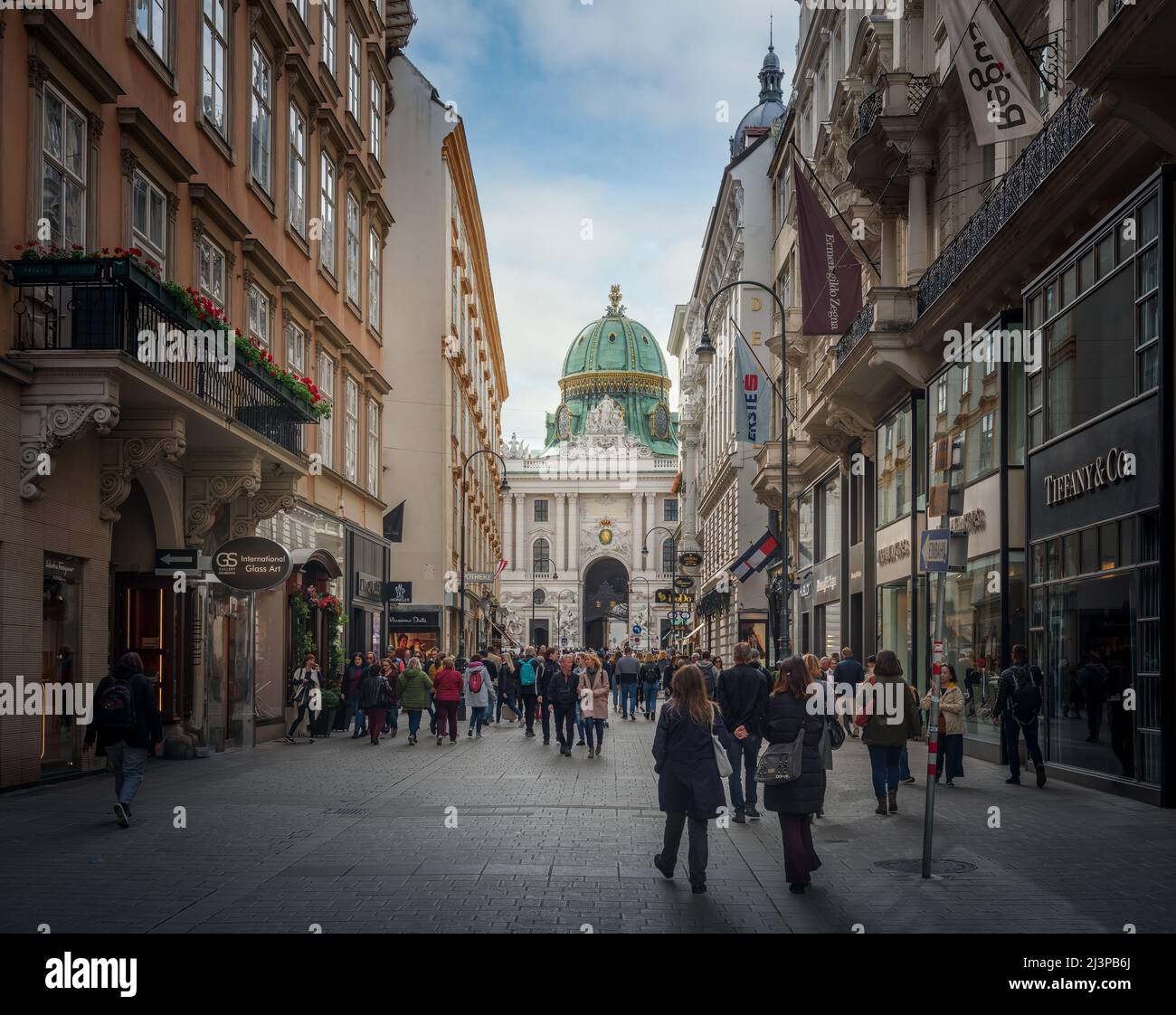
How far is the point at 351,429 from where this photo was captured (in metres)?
33.3

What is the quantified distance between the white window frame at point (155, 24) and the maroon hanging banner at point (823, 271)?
429 inches

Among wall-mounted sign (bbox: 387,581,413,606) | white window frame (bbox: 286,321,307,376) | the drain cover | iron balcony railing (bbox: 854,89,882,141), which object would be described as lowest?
the drain cover

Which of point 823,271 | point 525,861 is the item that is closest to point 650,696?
point 823,271

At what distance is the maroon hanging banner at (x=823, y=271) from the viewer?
26141mm

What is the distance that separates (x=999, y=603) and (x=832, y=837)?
9.27 meters

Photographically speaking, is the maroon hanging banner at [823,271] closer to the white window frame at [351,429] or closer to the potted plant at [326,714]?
the white window frame at [351,429]

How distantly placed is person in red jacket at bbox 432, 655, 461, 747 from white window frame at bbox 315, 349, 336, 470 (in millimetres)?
5396

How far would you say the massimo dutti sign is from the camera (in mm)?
15719

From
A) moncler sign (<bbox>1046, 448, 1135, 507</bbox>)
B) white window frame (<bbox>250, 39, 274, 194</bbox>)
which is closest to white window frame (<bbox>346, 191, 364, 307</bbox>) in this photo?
white window frame (<bbox>250, 39, 274, 194</bbox>)

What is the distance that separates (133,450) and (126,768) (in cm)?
572

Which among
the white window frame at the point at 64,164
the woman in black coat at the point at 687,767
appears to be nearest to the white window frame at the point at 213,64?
the white window frame at the point at 64,164

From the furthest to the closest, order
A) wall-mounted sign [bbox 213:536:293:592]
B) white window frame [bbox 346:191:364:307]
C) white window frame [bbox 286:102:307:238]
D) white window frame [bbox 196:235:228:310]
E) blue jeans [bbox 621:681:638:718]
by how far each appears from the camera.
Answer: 1. blue jeans [bbox 621:681:638:718]
2. white window frame [bbox 346:191:364:307]
3. white window frame [bbox 286:102:307:238]
4. white window frame [bbox 196:235:228:310]
5. wall-mounted sign [bbox 213:536:293:592]

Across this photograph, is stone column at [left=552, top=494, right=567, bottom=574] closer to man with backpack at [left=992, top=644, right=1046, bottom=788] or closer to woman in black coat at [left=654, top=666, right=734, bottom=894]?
man with backpack at [left=992, top=644, right=1046, bottom=788]

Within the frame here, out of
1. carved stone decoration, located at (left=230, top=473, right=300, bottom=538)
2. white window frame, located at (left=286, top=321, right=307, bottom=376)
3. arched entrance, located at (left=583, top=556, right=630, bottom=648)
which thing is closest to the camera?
carved stone decoration, located at (left=230, top=473, right=300, bottom=538)
